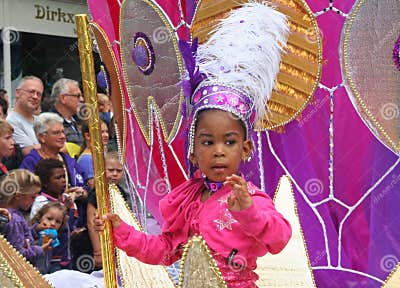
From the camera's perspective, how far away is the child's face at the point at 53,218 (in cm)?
275

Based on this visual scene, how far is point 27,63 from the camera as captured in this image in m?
6.30

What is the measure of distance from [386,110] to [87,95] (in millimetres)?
889

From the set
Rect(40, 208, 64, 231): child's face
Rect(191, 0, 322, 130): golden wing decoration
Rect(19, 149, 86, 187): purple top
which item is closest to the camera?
Rect(191, 0, 322, 130): golden wing decoration

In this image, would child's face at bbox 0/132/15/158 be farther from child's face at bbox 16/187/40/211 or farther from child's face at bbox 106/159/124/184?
child's face at bbox 106/159/124/184

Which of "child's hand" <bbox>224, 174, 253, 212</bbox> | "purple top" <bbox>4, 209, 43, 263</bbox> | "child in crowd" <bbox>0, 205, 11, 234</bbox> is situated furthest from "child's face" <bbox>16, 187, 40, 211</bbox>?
"child's hand" <bbox>224, 174, 253, 212</bbox>

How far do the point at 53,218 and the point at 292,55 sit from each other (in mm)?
1465

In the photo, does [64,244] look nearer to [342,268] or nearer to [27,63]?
[342,268]

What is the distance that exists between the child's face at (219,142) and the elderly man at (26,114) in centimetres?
210

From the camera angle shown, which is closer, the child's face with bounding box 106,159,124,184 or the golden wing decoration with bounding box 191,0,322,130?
the golden wing decoration with bounding box 191,0,322,130

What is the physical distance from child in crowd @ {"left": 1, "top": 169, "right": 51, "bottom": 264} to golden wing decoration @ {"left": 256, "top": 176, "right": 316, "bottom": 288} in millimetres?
951

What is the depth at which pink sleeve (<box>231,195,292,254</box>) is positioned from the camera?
1352mm

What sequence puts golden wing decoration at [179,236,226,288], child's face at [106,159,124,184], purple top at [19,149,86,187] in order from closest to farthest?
1. golden wing decoration at [179,236,226,288]
2. purple top at [19,149,86,187]
3. child's face at [106,159,124,184]

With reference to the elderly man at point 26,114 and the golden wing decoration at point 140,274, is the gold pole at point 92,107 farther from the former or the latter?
the elderly man at point 26,114

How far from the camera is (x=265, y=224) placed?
1.39m
